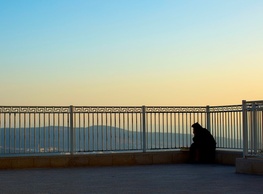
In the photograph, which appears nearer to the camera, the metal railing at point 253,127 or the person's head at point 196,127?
the metal railing at point 253,127

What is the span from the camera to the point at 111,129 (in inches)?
866

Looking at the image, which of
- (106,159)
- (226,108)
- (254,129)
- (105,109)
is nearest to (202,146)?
(226,108)

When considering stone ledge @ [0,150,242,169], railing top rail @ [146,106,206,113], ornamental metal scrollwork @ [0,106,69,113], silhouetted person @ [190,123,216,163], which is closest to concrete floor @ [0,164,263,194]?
stone ledge @ [0,150,242,169]

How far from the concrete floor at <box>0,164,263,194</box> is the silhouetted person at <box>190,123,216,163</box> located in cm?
145

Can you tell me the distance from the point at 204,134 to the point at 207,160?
94 centimetres

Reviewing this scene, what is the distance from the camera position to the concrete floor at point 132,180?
14.0 meters

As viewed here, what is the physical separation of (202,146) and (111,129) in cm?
330

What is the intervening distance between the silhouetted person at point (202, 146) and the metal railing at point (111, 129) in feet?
1.11

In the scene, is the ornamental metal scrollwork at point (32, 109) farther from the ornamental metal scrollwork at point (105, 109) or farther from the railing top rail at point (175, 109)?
the railing top rail at point (175, 109)

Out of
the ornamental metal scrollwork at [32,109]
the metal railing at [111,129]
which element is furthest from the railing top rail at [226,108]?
the ornamental metal scrollwork at [32,109]

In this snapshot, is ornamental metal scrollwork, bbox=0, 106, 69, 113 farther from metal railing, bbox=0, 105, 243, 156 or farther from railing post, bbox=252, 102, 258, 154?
railing post, bbox=252, 102, 258, 154

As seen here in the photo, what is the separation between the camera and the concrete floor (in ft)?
45.9

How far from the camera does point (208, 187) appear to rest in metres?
14.4

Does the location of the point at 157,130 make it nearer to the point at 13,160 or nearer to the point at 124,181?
the point at 13,160
